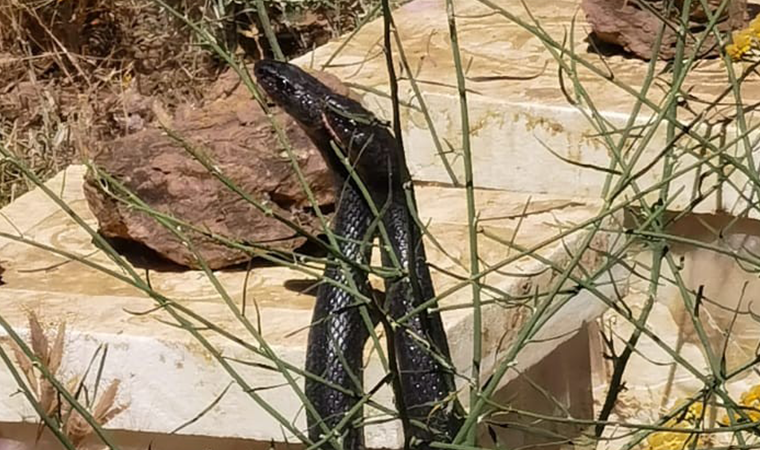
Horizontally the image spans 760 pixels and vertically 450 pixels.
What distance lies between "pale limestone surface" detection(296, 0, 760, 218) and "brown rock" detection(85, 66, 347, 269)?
0.31m

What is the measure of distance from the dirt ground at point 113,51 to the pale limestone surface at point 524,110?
1792 millimetres

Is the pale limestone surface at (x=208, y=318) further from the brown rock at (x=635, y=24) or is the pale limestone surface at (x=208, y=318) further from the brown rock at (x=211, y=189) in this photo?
the brown rock at (x=635, y=24)

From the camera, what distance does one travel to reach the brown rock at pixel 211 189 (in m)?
3.03

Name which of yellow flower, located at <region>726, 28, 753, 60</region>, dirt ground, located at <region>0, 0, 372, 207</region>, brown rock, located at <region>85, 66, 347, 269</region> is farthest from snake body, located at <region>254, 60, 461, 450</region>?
dirt ground, located at <region>0, 0, 372, 207</region>

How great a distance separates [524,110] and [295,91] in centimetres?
82

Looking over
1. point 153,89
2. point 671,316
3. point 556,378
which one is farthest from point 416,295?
point 153,89

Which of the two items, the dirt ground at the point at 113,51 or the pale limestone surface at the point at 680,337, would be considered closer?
the pale limestone surface at the point at 680,337

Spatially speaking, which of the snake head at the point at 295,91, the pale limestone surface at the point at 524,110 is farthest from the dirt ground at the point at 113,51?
the snake head at the point at 295,91

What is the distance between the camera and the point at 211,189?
3.05 meters

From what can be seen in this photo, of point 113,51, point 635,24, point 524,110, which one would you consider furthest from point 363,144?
point 113,51

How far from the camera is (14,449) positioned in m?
2.90

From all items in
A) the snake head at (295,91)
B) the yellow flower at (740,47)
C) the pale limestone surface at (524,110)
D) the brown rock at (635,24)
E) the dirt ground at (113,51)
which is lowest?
the dirt ground at (113,51)

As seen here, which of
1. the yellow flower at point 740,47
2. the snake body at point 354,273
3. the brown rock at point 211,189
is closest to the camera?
the snake body at point 354,273

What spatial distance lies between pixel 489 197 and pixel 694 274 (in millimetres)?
481
